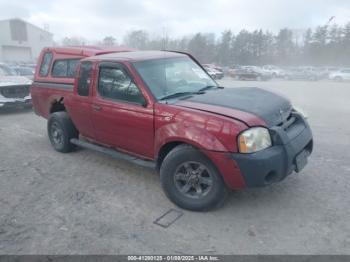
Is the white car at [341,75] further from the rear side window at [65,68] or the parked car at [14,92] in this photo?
the rear side window at [65,68]

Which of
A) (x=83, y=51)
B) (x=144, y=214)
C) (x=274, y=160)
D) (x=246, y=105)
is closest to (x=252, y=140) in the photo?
(x=274, y=160)

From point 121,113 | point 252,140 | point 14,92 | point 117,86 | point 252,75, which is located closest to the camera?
point 252,140

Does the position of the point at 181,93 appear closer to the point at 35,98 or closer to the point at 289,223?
the point at 289,223

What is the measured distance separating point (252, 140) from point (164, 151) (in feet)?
3.80

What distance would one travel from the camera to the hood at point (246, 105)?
338 centimetres

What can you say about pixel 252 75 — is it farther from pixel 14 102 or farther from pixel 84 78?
pixel 84 78

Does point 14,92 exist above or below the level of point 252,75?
above

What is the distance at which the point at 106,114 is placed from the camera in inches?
174

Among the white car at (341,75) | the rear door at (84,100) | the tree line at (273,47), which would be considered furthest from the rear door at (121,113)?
the tree line at (273,47)

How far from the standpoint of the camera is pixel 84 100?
4758 mm

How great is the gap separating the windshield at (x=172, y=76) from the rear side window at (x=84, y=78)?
922 millimetres

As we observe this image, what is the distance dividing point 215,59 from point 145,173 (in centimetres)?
5485

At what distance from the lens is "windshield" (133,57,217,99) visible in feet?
13.4

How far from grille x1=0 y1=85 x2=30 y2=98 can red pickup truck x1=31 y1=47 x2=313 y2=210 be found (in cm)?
541
